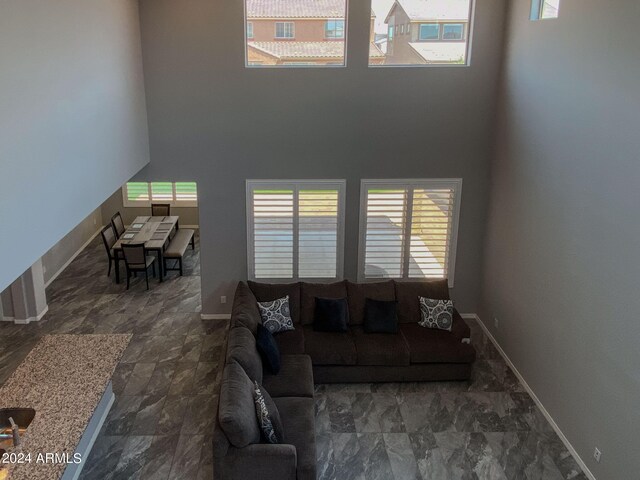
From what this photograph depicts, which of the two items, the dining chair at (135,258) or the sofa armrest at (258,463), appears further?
the dining chair at (135,258)

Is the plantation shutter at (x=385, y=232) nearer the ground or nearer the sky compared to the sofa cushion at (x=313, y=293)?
nearer the sky

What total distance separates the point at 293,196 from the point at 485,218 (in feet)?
10.7

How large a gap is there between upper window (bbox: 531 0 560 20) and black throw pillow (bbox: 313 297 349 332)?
4894mm

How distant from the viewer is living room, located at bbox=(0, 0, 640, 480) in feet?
18.6

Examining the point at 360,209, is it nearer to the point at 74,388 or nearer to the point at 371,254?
the point at 371,254

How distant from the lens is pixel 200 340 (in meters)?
9.23

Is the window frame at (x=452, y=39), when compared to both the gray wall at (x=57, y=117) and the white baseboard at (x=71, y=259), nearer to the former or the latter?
the gray wall at (x=57, y=117)

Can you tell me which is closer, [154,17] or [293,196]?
[154,17]

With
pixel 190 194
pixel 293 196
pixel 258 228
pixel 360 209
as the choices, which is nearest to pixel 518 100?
pixel 360 209

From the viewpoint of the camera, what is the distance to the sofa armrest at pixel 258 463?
18.6 feet

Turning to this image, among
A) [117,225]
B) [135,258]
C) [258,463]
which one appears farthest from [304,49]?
[117,225]

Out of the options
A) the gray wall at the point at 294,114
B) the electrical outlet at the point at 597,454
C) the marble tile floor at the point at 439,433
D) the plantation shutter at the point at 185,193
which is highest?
the gray wall at the point at 294,114

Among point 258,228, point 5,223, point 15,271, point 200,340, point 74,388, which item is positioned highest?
point 5,223

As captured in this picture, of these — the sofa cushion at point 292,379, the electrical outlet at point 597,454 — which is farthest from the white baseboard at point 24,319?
the electrical outlet at point 597,454
